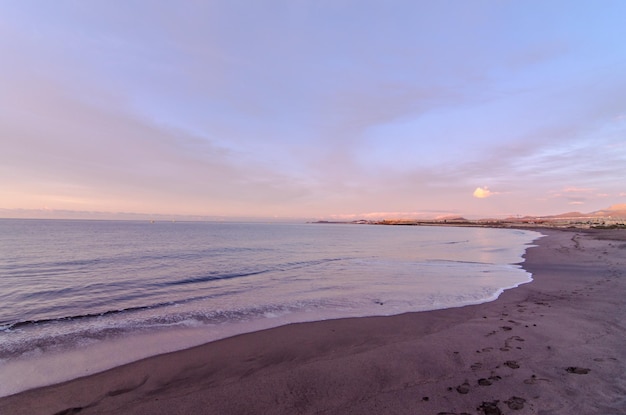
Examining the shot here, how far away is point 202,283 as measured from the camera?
15578 mm

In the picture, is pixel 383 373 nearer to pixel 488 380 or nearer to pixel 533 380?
pixel 488 380

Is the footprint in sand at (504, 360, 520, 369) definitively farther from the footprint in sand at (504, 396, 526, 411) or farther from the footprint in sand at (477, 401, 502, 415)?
the footprint in sand at (477, 401, 502, 415)

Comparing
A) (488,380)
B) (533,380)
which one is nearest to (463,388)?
(488,380)

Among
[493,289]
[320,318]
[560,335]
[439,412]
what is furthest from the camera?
[493,289]

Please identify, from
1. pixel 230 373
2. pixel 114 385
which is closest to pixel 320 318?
pixel 230 373

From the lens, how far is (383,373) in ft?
17.9

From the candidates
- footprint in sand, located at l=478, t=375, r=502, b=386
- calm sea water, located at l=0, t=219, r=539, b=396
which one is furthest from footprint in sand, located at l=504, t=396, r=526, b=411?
calm sea water, located at l=0, t=219, r=539, b=396

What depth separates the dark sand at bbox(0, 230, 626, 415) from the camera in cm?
445

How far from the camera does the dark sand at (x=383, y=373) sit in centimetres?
445

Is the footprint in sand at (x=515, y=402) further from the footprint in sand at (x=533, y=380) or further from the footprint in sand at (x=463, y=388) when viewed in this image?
the footprint in sand at (x=533, y=380)

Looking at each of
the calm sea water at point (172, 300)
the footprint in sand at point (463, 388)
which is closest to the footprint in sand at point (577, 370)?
the footprint in sand at point (463, 388)

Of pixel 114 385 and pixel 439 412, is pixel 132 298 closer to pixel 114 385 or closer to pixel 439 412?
pixel 114 385

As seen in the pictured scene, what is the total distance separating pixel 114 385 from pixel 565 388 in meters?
6.88

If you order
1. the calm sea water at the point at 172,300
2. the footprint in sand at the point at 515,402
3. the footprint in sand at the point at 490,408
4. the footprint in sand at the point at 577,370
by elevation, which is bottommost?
the calm sea water at the point at 172,300
